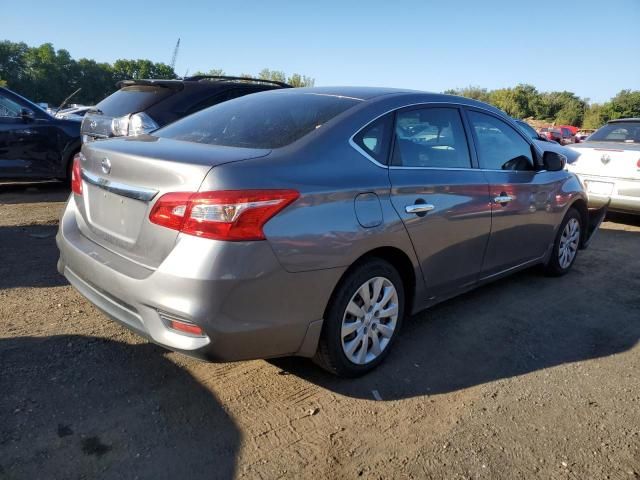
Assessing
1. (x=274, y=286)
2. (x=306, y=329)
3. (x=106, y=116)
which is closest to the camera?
(x=274, y=286)

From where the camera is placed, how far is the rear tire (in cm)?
484

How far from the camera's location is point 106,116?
21.1ft

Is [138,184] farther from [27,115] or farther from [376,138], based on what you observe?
[27,115]

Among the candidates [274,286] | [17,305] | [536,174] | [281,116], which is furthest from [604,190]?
[17,305]

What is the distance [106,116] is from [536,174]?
199 inches

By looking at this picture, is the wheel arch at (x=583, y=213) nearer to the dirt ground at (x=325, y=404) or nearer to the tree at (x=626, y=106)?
the dirt ground at (x=325, y=404)

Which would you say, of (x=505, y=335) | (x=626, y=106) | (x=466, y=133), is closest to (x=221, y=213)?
(x=466, y=133)

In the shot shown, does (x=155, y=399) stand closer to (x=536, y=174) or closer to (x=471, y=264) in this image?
(x=471, y=264)

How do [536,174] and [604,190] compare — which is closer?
[536,174]

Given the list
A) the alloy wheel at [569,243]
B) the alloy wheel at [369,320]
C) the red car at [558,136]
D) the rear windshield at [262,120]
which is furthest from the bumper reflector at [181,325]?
the red car at [558,136]

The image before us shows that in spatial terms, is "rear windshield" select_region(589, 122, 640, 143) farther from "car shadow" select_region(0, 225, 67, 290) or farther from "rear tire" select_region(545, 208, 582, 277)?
"car shadow" select_region(0, 225, 67, 290)

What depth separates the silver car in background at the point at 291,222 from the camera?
7.57ft

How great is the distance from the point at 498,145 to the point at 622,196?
3938 mm

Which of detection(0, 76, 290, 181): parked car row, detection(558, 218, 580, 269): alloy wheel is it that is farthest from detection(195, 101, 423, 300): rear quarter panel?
detection(0, 76, 290, 181): parked car row
